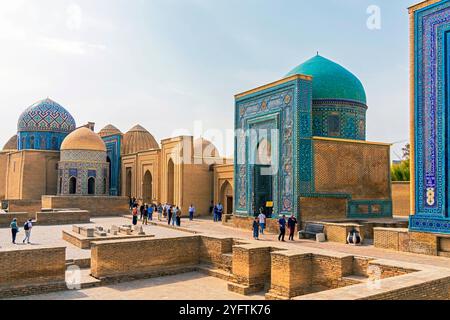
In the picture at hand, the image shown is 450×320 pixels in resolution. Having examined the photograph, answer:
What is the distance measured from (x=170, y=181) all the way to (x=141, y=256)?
14.5 meters

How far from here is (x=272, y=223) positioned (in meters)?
15.6

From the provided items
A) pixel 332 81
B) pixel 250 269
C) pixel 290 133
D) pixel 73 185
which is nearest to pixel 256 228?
pixel 290 133

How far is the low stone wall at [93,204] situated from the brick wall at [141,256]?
1437cm

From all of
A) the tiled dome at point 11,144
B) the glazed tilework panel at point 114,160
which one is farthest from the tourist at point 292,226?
the tiled dome at point 11,144

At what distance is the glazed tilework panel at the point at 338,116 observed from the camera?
17797mm

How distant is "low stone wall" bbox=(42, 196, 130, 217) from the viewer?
24.0 meters

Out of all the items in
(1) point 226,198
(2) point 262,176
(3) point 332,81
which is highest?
(3) point 332,81

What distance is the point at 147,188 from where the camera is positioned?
28.5m

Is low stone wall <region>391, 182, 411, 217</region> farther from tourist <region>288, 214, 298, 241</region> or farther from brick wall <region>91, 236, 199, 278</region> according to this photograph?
brick wall <region>91, 236, 199, 278</region>

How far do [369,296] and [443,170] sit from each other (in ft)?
20.3

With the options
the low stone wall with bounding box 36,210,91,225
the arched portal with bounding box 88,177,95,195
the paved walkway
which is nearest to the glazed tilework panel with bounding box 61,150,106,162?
the arched portal with bounding box 88,177,95,195

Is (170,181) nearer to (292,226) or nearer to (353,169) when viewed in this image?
(353,169)

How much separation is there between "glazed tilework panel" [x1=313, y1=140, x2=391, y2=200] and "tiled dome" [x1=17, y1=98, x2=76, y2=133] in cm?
2465

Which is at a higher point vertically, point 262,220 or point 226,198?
point 226,198
